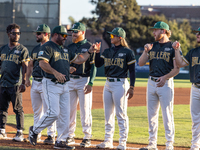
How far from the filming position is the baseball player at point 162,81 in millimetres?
5238

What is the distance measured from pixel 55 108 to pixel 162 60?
6.57 feet

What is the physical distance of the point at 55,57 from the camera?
513 centimetres

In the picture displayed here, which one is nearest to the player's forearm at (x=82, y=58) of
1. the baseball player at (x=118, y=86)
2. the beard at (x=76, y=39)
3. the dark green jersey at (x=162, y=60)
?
the baseball player at (x=118, y=86)

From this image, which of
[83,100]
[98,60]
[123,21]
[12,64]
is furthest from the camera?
[123,21]

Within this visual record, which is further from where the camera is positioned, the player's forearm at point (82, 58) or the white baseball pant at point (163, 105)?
the player's forearm at point (82, 58)

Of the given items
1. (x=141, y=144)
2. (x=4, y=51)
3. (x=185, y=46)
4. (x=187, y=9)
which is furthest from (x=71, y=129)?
(x=187, y=9)

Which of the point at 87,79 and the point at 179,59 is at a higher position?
the point at 179,59

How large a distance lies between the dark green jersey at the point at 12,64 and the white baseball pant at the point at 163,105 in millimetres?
2571

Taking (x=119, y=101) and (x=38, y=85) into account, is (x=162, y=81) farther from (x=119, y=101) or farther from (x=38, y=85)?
(x=38, y=85)

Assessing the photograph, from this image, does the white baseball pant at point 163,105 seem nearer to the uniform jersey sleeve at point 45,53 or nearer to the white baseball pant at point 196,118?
the white baseball pant at point 196,118

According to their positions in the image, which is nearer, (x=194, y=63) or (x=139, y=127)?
(x=194, y=63)

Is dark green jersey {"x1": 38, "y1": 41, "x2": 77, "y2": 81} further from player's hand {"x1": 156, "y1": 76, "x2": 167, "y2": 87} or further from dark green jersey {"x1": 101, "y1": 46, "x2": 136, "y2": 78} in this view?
player's hand {"x1": 156, "y1": 76, "x2": 167, "y2": 87}

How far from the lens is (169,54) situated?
531 cm

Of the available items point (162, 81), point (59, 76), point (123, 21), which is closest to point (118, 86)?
point (162, 81)
